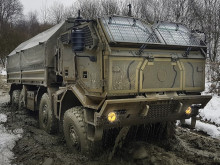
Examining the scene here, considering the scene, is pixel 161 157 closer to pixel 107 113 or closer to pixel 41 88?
pixel 107 113

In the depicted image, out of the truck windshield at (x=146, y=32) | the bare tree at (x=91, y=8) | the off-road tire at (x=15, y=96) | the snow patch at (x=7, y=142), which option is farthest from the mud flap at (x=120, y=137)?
the bare tree at (x=91, y=8)

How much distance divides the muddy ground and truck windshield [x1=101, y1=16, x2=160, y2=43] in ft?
6.59

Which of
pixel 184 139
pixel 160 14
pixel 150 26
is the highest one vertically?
pixel 160 14

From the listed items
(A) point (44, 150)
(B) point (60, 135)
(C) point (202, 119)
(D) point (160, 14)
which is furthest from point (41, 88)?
(D) point (160, 14)

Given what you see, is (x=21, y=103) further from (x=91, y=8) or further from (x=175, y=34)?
(x=91, y=8)

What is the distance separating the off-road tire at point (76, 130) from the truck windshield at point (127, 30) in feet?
5.23

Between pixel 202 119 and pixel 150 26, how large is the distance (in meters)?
4.73

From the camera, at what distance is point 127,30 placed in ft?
16.8

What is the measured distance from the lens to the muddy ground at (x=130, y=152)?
5.01 meters

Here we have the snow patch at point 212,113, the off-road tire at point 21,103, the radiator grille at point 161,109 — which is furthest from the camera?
the off-road tire at point 21,103

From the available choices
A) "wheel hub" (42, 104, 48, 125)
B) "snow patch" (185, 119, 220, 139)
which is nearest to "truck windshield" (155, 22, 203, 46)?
"snow patch" (185, 119, 220, 139)

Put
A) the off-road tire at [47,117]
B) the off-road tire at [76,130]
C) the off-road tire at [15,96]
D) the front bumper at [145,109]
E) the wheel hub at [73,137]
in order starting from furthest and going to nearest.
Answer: the off-road tire at [15,96]
the off-road tire at [47,117]
the wheel hub at [73,137]
the off-road tire at [76,130]
the front bumper at [145,109]

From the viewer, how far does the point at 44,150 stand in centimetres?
571

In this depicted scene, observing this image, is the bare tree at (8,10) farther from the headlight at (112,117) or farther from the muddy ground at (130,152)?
the headlight at (112,117)
